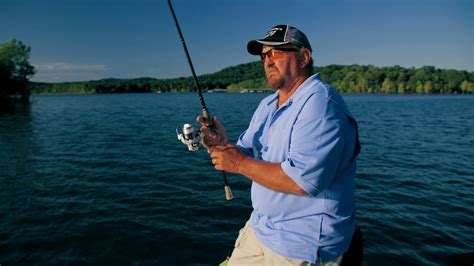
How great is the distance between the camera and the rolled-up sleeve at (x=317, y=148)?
210 centimetres

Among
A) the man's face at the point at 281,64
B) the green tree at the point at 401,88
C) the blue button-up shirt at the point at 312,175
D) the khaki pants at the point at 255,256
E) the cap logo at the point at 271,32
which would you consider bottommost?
the khaki pants at the point at 255,256

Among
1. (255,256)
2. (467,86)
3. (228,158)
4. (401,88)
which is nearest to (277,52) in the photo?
(228,158)

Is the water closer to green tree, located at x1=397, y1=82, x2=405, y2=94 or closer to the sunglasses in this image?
the sunglasses

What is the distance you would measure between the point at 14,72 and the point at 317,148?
7522 cm

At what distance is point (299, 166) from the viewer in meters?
2.14

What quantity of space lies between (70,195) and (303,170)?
9.75 metres

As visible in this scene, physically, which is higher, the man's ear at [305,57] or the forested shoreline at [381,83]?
the forested shoreline at [381,83]

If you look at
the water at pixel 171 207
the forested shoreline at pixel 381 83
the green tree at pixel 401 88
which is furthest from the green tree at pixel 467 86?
the water at pixel 171 207

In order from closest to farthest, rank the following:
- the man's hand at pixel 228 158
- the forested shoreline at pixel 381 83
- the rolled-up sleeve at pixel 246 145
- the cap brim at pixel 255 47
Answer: the man's hand at pixel 228 158
the cap brim at pixel 255 47
the rolled-up sleeve at pixel 246 145
the forested shoreline at pixel 381 83

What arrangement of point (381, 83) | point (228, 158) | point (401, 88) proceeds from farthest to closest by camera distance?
point (381, 83), point (401, 88), point (228, 158)

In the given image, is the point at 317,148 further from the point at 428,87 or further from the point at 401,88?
the point at 401,88

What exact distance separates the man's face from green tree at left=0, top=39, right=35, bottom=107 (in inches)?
2630

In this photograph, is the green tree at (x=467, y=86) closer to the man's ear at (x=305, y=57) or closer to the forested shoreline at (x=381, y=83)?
the forested shoreline at (x=381, y=83)

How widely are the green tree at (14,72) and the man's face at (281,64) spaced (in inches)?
2630
